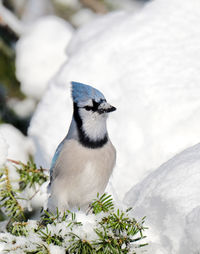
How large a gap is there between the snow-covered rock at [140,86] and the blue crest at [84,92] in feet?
1.38

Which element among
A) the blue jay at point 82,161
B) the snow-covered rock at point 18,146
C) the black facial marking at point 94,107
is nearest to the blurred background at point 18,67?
the snow-covered rock at point 18,146

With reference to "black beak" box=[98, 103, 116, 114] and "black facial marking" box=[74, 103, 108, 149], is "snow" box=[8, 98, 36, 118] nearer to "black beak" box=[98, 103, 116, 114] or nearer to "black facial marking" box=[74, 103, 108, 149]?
"black facial marking" box=[74, 103, 108, 149]

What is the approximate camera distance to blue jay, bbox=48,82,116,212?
6.63 feet

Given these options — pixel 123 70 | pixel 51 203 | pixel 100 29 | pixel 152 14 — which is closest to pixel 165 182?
pixel 51 203

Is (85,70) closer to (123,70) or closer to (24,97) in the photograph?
(123,70)

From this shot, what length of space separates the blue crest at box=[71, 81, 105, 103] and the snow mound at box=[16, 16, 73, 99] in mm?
1421

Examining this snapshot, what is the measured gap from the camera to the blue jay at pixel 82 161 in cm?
202

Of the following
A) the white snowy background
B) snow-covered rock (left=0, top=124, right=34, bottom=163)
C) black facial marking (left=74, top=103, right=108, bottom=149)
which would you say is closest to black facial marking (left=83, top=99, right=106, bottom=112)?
black facial marking (left=74, top=103, right=108, bottom=149)

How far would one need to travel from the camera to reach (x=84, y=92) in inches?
74.6

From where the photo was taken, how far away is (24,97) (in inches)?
134

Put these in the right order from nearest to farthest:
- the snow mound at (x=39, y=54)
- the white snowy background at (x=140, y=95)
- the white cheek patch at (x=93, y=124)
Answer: the white cheek patch at (x=93, y=124)
the white snowy background at (x=140, y=95)
the snow mound at (x=39, y=54)

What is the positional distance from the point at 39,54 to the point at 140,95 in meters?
1.28

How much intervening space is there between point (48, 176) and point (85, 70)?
0.65m

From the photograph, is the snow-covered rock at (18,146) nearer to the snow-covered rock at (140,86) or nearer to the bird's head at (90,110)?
the snow-covered rock at (140,86)
